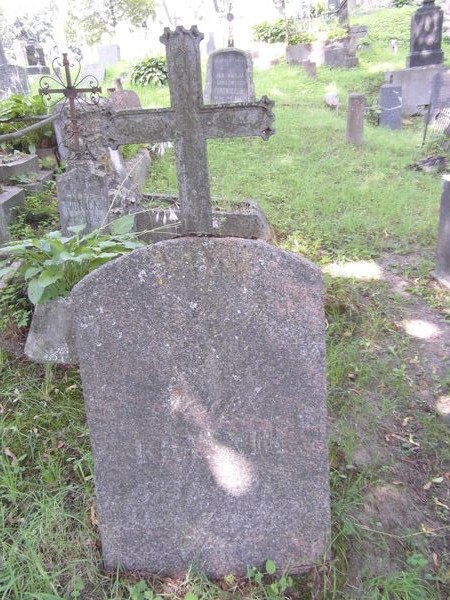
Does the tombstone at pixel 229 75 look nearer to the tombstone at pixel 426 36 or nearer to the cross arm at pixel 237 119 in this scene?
the tombstone at pixel 426 36

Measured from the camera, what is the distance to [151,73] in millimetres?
12555

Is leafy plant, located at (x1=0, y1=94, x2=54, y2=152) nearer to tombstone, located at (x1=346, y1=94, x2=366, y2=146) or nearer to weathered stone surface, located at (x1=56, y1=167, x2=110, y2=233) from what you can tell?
weathered stone surface, located at (x1=56, y1=167, x2=110, y2=233)

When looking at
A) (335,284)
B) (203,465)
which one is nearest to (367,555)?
(203,465)

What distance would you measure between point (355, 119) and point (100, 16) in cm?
3219

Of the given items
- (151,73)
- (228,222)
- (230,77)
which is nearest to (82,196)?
(228,222)

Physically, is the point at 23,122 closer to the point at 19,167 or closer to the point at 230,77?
the point at 19,167

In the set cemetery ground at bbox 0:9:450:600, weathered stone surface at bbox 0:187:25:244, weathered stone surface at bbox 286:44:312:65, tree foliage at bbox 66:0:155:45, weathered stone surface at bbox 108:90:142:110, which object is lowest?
cemetery ground at bbox 0:9:450:600

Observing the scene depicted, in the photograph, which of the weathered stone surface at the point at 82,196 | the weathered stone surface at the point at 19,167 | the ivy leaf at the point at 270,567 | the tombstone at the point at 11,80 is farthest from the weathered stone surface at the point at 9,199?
the tombstone at the point at 11,80

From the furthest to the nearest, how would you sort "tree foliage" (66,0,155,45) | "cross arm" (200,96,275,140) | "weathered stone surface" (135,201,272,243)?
"tree foliage" (66,0,155,45), "weathered stone surface" (135,201,272,243), "cross arm" (200,96,275,140)

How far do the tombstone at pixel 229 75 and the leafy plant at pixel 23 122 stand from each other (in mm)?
4708

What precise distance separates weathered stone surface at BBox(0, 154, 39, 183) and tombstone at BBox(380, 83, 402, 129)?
8024 mm

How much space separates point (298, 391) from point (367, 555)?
80 cm

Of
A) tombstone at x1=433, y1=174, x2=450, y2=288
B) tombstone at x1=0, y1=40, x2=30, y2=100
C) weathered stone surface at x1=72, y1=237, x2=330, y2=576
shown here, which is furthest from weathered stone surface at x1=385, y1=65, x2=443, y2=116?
weathered stone surface at x1=72, y1=237, x2=330, y2=576

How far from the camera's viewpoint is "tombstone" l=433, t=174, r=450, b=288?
14.6 ft
